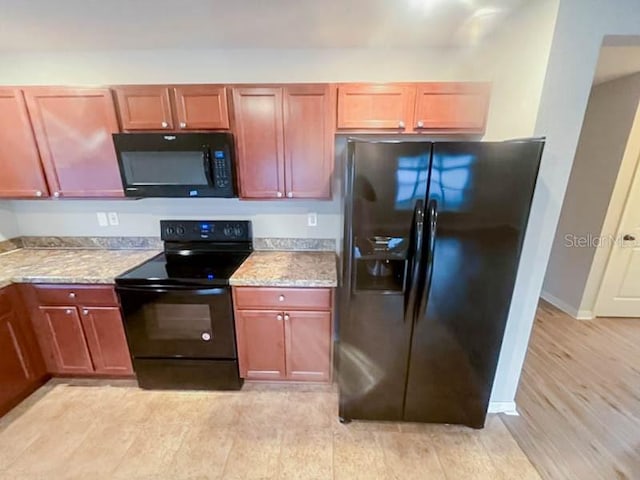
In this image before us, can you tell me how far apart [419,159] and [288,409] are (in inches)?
72.6

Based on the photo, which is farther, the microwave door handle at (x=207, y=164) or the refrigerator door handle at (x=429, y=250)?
the microwave door handle at (x=207, y=164)

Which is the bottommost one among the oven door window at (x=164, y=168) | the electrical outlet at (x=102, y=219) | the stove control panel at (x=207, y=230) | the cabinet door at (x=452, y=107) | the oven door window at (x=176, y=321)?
the oven door window at (x=176, y=321)

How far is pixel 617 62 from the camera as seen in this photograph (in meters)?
Answer: 2.33

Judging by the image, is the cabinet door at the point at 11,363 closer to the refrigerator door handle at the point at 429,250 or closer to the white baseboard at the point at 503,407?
the refrigerator door handle at the point at 429,250

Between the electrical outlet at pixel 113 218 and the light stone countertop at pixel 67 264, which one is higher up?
the electrical outlet at pixel 113 218

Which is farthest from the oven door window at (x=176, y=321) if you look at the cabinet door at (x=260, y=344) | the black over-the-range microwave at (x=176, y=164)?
the black over-the-range microwave at (x=176, y=164)

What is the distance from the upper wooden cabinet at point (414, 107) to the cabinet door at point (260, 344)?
56.6 inches

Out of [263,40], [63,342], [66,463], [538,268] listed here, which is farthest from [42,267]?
[538,268]

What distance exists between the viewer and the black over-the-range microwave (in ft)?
6.45

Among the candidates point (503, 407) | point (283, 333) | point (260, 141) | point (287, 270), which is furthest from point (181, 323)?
point (503, 407)

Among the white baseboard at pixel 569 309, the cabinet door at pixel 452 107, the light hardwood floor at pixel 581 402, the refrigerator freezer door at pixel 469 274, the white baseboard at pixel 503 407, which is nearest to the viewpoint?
the refrigerator freezer door at pixel 469 274

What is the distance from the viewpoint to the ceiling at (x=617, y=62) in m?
2.10

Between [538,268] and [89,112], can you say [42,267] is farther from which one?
[538,268]

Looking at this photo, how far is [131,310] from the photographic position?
6.56 ft
